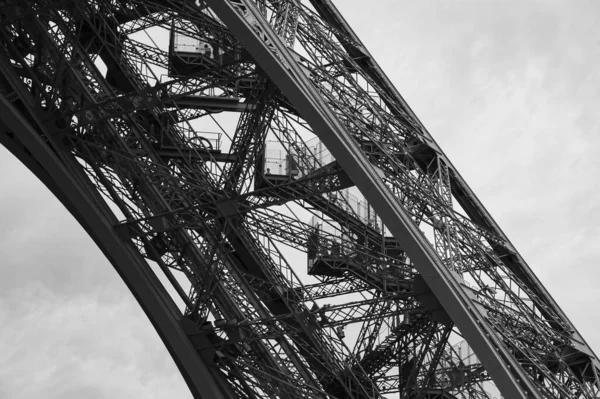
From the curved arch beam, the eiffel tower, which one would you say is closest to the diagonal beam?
the eiffel tower

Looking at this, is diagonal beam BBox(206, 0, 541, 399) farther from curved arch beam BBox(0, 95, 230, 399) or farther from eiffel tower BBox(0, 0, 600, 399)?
curved arch beam BBox(0, 95, 230, 399)

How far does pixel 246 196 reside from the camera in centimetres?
2250

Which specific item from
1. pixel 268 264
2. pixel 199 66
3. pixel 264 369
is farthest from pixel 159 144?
pixel 264 369

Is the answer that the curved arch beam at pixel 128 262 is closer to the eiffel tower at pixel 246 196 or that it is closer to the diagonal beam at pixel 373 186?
the eiffel tower at pixel 246 196

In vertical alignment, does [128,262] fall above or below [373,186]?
above

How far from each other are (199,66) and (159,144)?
2.21 metres

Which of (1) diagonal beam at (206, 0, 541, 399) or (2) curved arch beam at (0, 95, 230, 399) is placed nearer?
(1) diagonal beam at (206, 0, 541, 399)

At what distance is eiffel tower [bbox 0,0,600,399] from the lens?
21.3 metres

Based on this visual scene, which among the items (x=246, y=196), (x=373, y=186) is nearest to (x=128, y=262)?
(x=246, y=196)

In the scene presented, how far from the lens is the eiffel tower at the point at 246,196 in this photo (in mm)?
21281

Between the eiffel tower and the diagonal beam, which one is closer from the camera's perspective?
the diagonal beam

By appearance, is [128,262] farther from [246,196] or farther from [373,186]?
[373,186]

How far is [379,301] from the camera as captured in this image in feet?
71.1

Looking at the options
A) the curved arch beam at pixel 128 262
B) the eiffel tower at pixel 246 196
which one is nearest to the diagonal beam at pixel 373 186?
the eiffel tower at pixel 246 196
